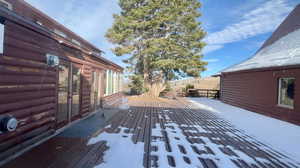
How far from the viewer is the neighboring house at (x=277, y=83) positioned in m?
5.82

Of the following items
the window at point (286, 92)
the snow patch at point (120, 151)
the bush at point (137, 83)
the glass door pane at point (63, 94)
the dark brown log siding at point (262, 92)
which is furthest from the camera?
the bush at point (137, 83)

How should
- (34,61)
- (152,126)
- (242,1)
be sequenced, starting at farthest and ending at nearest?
A: (242,1), (152,126), (34,61)

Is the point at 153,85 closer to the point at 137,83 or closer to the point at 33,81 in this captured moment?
the point at 137,83

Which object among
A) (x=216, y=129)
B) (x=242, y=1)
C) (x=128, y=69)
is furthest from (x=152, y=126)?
(x=242, y=1)

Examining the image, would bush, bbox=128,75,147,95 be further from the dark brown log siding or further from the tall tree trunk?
the dark brown log siding

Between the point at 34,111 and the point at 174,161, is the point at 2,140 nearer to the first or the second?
the point at 34,111

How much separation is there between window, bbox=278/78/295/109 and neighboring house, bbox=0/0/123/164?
7.80 metres

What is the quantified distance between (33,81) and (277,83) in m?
8.54

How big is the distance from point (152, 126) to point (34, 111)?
299 cm

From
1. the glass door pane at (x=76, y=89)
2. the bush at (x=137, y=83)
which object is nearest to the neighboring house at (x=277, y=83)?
the bush at (x=137, y=83)

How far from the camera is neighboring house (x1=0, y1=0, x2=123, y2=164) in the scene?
8.54 feet

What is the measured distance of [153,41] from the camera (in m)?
12.2

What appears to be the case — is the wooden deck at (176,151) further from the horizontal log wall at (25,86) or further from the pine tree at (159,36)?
the pine tree at (159,36)

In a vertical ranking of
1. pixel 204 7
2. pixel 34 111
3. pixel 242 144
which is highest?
pixel 204 7
